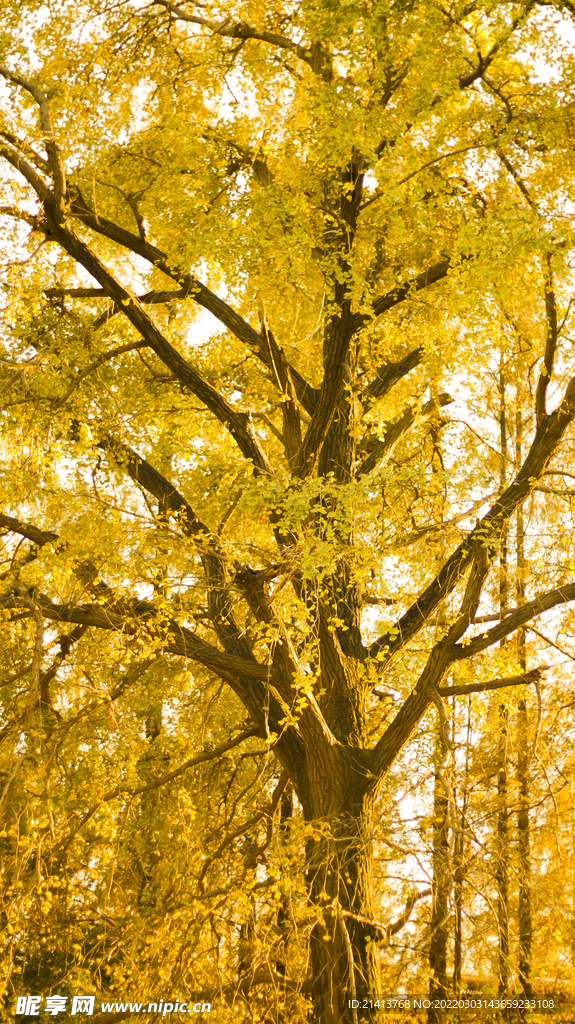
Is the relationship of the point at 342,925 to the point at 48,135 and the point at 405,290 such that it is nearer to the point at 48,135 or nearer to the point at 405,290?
the point at 405,290

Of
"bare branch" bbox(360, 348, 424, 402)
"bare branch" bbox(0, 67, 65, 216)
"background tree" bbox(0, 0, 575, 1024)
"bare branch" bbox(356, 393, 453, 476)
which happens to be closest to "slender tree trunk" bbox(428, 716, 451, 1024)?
"background tree" bbox(0, 0, 575, 1024)

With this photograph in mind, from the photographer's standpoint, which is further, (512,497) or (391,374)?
(391,374)

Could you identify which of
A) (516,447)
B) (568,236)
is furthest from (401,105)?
(516,447)

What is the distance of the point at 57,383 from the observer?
23.6 ft

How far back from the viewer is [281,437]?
27.7ft

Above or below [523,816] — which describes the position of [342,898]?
below

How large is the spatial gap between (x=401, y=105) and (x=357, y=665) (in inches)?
192

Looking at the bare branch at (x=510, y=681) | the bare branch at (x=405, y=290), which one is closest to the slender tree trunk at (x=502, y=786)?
the bare branch at (x=510, y=681)

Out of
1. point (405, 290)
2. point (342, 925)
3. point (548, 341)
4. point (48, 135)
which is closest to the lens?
point (342, 925)

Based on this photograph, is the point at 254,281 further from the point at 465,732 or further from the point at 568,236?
the point at 465,732

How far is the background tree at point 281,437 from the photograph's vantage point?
5965 millimetres

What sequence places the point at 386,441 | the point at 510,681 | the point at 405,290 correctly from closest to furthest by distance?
the point at 510,681
the point at 405,290
the point at 386,441

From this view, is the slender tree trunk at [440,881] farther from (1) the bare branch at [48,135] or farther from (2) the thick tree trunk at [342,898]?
(1) the bare branch at [48,135]

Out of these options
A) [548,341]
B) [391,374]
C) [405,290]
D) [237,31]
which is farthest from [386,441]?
[237,31]
